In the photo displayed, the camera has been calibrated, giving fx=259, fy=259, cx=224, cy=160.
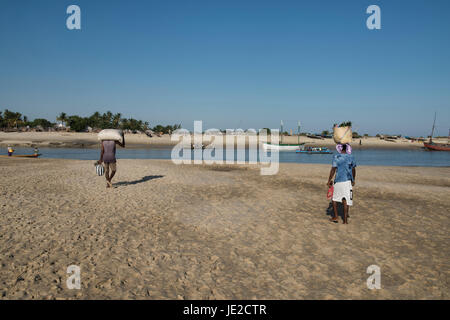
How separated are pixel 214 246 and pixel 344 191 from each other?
369cm

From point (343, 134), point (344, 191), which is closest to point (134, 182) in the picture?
point (344, 191)

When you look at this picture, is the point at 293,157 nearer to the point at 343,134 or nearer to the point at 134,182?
the point at 134,182

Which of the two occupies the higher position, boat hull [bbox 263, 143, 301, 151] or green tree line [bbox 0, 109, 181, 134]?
green tree line [bbox 0, 109, 181, 134]

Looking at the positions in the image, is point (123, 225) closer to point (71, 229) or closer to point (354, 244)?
point (71, 229)

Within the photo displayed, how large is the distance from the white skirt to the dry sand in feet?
2.61

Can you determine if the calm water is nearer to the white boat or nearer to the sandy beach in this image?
the white boat

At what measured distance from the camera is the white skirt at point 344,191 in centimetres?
670

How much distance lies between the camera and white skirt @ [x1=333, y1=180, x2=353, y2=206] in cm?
670

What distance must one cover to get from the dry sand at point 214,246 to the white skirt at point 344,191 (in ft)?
2.61

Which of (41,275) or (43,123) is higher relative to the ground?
(43,123)

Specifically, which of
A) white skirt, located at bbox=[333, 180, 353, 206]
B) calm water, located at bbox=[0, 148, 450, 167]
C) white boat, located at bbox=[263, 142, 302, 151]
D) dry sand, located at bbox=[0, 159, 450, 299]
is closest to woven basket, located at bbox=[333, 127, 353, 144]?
white skirt, located at bbox=[333, 180, 353, 206]
